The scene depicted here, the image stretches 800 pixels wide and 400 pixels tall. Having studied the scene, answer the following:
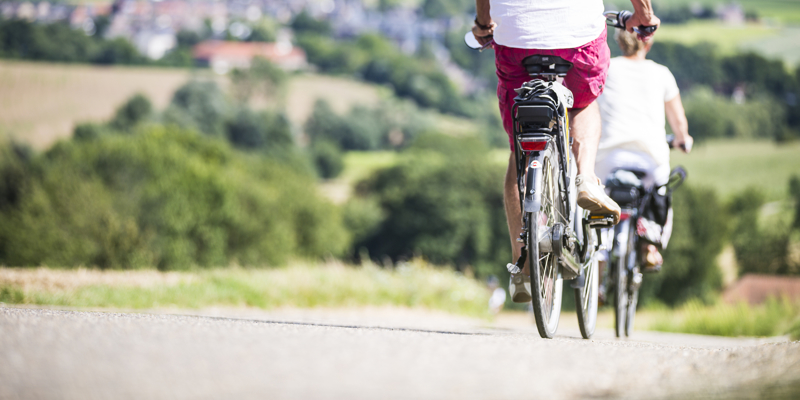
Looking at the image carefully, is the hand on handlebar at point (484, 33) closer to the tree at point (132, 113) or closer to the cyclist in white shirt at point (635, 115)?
the cyclist in white shirt at point (635, 115)

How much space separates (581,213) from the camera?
12.8 feet

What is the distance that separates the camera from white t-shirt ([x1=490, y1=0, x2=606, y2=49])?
352 centimetres

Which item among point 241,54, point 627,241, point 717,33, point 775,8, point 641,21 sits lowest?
→ point 241,54

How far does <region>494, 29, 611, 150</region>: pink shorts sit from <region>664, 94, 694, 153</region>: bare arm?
187 cm

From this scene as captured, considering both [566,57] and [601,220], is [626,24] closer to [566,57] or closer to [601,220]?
[566,57]

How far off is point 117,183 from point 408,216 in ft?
83.6

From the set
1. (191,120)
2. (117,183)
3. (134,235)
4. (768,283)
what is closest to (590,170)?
(134,235)

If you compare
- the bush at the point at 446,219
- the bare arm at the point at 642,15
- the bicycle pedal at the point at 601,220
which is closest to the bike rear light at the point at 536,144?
the bicycle pedal at the point at 601,220

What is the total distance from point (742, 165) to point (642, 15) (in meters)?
66.8

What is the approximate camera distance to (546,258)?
3650 mm

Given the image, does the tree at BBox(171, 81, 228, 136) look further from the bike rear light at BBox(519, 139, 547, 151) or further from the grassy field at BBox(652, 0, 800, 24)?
the bike rear light at BBox(519, 139, 547, 151)

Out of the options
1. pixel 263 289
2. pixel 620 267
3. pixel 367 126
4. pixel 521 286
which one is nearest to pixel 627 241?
pixel 620 267

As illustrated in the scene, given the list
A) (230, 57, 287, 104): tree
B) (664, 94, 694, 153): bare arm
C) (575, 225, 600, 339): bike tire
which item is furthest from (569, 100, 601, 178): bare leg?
(230, 57, 287, 104): tree

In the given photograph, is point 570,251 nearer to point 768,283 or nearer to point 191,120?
point 768,283
